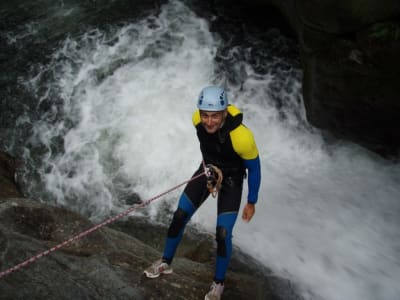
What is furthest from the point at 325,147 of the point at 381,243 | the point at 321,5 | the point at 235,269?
the point at 235,269

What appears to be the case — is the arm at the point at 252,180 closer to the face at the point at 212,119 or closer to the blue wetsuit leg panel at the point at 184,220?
the face at the point at 212,119

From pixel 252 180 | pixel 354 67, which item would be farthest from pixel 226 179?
pixel 354 67

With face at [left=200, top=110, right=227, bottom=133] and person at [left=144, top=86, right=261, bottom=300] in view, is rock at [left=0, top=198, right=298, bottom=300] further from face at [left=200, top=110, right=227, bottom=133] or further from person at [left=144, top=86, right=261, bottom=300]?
face at [left=200, top=110, right=227, bottom=133]

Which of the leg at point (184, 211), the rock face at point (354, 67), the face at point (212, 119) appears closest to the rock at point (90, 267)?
the leg at point (184, 211)

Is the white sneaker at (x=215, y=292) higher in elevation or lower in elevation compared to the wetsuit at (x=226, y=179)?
lower

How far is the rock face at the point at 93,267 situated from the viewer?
→ 3646 mm

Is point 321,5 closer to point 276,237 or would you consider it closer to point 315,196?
point 315,196

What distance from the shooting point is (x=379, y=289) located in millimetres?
5062

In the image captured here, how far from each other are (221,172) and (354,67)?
3.43 metres

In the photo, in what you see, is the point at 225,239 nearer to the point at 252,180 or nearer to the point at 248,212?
the point at 248,212

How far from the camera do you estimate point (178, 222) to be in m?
4.05

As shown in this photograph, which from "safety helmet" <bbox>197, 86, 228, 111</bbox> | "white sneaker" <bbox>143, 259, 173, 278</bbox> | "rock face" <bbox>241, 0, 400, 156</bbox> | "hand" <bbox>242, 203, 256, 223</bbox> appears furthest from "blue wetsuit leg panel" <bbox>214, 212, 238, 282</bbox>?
"rock face" <bbox>241, 0, 400, 156</bbox>

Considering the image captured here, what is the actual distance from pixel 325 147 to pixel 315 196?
1.42 m

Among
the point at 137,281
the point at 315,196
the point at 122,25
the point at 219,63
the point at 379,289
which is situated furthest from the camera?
the point at 122,25
